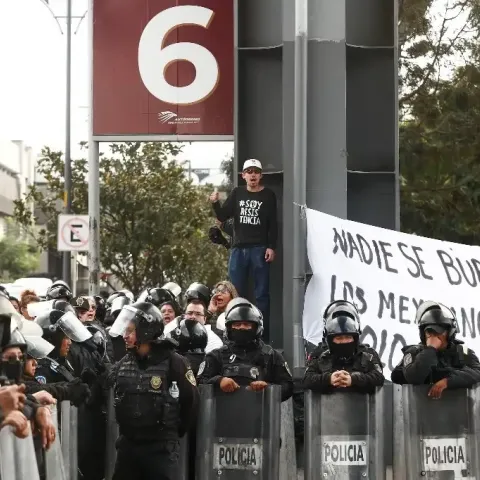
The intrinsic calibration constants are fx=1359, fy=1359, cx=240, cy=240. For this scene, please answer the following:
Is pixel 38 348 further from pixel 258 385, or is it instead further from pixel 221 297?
pixel 221 297

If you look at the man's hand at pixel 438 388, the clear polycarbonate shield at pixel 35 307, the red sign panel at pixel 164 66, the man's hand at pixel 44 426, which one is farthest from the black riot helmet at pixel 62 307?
the red sign panel at pixel 164 66

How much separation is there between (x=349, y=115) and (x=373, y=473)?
533 cm

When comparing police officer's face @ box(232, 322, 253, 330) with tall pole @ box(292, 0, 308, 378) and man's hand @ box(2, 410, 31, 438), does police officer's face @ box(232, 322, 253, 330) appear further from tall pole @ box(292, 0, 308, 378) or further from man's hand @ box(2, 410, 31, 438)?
man's hand @ box(2, 410, 31, 438)

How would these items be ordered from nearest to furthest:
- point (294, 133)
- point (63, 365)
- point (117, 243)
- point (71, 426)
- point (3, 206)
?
point (71, 426) < point (63, 365) < point (294, 133) < point (117, 243) < point (3, 206)

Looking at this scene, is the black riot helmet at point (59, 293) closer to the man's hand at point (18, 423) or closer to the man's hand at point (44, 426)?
the man's hand at point (44, 426)

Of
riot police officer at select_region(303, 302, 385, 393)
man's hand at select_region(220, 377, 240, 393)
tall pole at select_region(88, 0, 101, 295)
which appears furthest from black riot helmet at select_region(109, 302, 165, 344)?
tall pole at select_region(88, 0, 101, 295)

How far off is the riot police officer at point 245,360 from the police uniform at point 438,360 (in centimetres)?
83

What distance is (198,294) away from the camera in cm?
1202

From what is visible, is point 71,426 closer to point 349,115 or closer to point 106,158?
point 349,115

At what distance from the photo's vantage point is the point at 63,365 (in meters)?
9.50

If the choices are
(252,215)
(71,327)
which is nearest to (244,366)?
(71,327)

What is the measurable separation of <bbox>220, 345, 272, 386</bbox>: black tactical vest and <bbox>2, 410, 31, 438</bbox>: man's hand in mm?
3396

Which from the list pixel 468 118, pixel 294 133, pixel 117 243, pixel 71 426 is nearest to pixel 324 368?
pixel 71 426

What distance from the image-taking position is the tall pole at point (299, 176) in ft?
38.7
